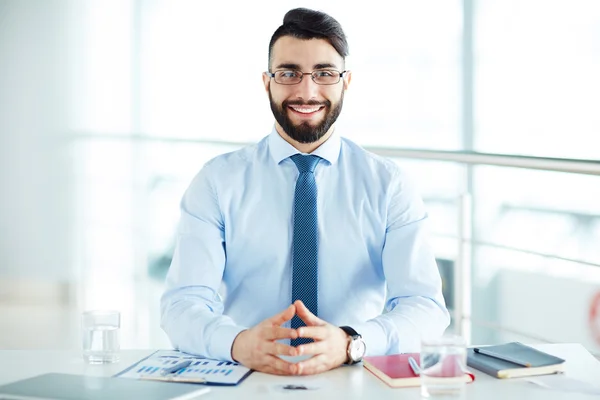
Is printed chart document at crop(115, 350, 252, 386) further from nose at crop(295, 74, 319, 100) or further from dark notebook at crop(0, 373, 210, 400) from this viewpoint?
nose at crop(295, 74, 319, 100)

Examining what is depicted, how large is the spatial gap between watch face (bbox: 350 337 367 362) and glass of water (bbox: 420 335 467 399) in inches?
7.3

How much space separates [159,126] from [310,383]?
4.95 metres

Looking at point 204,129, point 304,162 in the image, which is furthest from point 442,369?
point 204,129

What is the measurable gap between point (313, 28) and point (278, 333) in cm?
67

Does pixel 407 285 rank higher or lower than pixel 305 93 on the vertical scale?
lower

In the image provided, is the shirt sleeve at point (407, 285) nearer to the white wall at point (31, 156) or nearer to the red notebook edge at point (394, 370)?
the red notebook edge at point (394, 370)

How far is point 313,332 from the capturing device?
1480 millimetres

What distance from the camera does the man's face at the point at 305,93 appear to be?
1834 mm

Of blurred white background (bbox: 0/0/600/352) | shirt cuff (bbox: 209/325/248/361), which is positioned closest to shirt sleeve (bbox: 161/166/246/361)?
shirt cuff (bbox: 209/325/248/361)

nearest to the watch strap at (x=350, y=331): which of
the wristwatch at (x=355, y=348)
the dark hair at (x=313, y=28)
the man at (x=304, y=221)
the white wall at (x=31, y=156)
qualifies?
the wristwatch at (x=355, y=348)

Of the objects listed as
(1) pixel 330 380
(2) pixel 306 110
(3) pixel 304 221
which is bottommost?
(1) pixel 330 380

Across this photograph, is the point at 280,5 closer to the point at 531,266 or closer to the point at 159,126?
the point at 159,126

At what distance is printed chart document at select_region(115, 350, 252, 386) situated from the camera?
4.53 feet

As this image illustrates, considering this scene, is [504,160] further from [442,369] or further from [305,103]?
[442,369]
